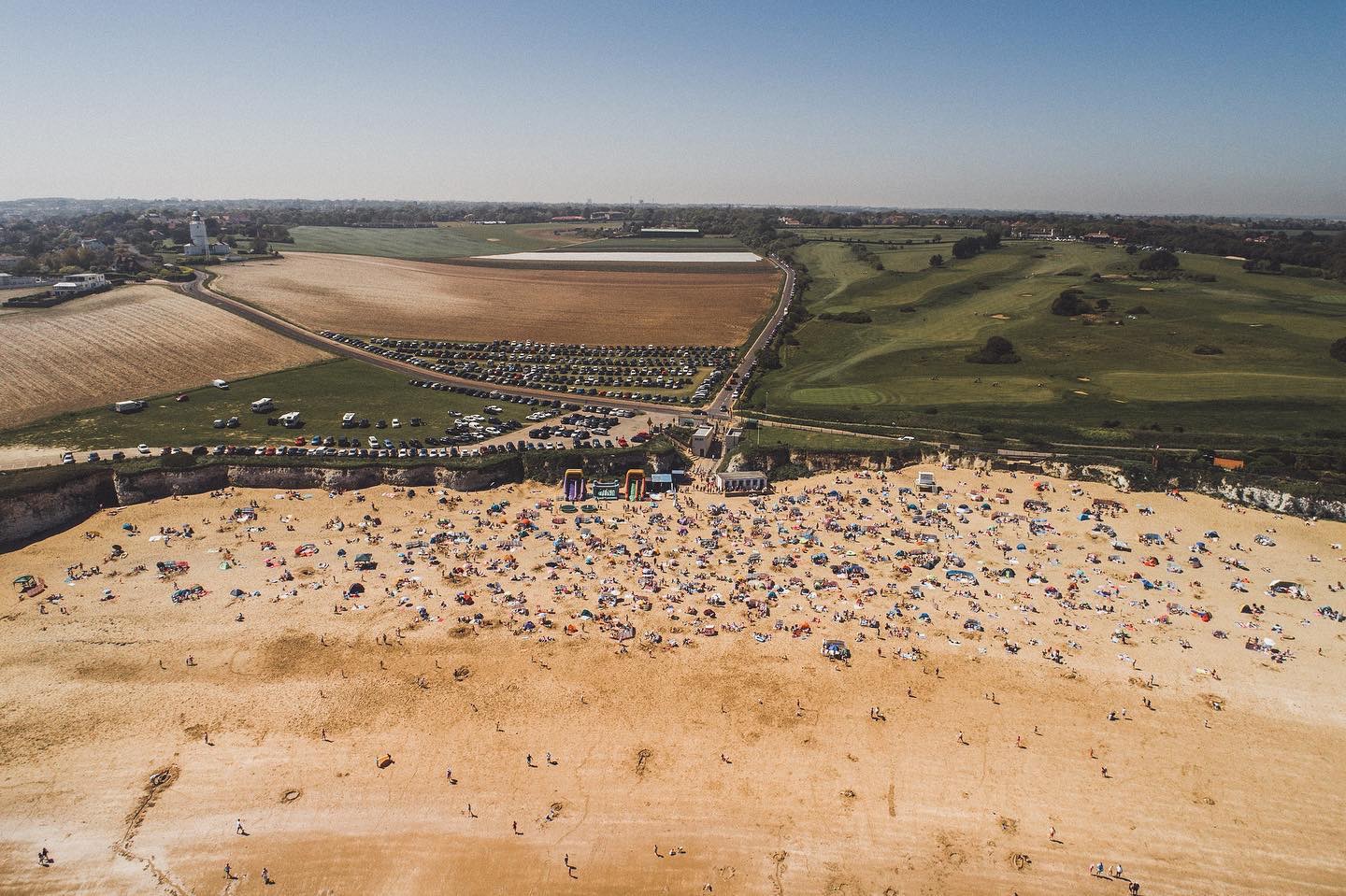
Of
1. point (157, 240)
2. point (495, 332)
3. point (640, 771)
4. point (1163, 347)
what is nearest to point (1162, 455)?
point (1163, 347)

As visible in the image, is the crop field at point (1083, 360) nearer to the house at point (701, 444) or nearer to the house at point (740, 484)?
the house at point (701, 444)

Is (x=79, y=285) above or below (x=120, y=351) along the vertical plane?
above

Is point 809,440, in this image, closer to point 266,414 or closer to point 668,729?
point 668,729

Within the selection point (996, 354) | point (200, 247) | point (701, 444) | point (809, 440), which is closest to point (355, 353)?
point (701, 444)

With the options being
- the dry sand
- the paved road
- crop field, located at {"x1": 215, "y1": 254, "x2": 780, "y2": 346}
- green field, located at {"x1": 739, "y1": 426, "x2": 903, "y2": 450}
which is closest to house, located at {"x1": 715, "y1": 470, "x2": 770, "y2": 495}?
green field, located at {"x1": 739, "y1": 426, "x2": 903, "y2": 450}

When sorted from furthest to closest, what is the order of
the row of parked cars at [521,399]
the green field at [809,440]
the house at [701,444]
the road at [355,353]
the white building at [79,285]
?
1. the white building at [79,285]
2. the road at [355,353]
3. the row of parked cars at [521,399]
4. the house at [701,444]
5. the green field at [809,440]

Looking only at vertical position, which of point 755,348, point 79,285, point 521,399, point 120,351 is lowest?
point 521,399

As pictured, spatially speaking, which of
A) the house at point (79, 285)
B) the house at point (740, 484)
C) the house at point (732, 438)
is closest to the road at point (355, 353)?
the house at point (732, 438)
